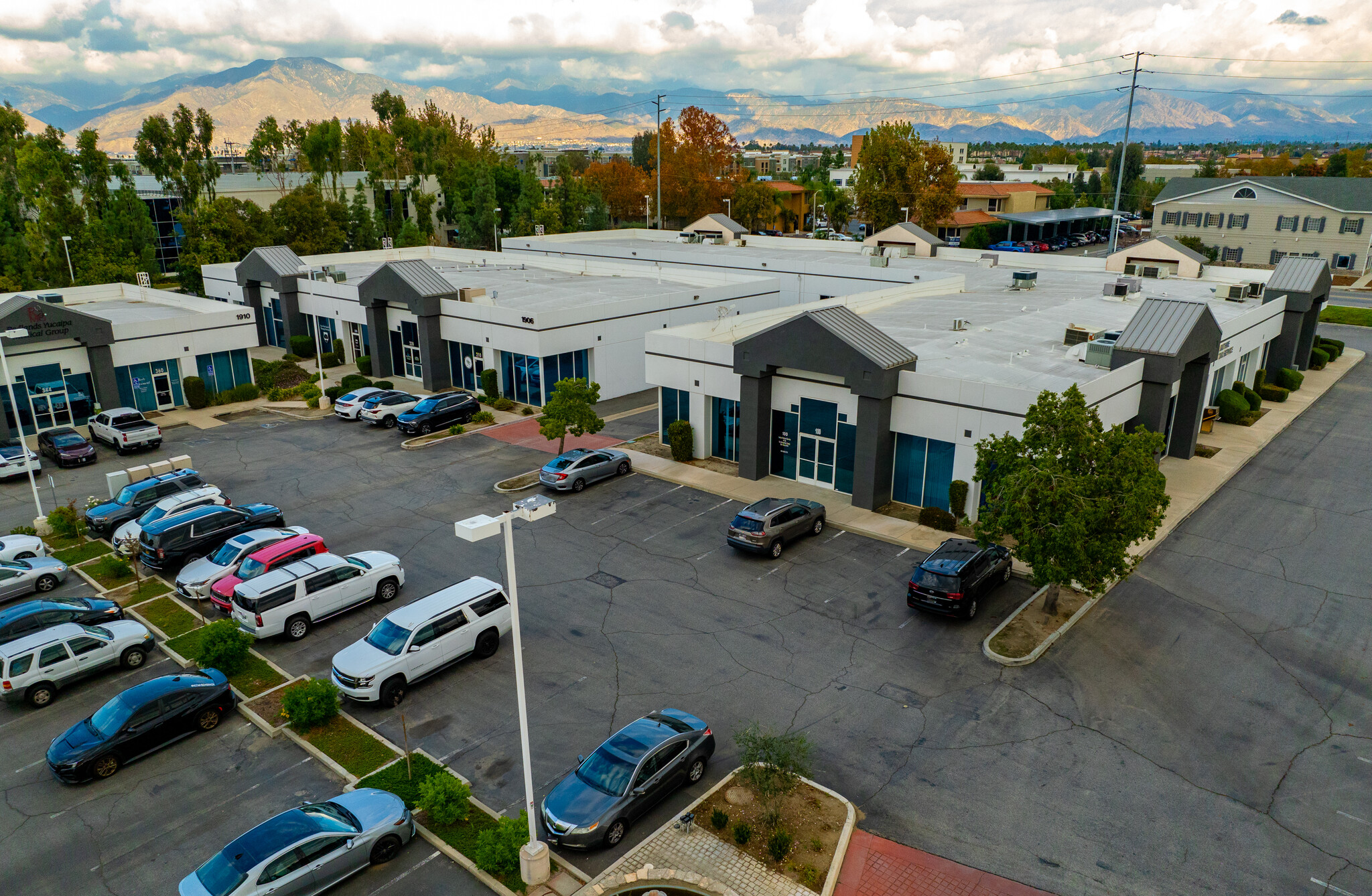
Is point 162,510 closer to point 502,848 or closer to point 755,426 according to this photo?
point 502,848

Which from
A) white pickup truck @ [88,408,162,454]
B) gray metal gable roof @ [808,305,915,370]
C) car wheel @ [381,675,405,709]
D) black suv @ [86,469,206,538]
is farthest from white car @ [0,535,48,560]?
gray metal gable roof @ [808,305,915,370]

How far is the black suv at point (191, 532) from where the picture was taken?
85.1 feet

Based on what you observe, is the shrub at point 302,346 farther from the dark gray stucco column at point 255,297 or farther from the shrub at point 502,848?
the shrub at point 502,848

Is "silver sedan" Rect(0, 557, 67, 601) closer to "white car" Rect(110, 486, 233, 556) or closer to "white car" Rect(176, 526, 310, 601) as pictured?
"white car" Rect(110, 486, 233, 556)

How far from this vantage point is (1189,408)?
115 feet

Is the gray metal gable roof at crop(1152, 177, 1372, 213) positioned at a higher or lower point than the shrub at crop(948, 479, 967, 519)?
higher

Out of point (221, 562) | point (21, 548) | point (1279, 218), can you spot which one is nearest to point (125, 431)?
point (21, 548)

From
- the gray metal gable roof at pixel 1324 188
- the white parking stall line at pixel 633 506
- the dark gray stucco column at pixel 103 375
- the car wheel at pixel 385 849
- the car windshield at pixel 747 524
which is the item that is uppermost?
the gray metal gable roof at pixel 1324 188

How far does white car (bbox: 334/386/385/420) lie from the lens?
137ft

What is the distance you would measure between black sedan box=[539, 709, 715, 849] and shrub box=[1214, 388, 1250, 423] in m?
34.8

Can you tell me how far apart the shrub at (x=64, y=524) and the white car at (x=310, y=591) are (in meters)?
10.6

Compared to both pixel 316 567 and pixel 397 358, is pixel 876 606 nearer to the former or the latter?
pixel 316 567

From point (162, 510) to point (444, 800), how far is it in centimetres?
1821

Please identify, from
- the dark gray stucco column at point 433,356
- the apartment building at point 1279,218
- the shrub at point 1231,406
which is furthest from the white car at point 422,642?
the apartment building at point 1279,218
